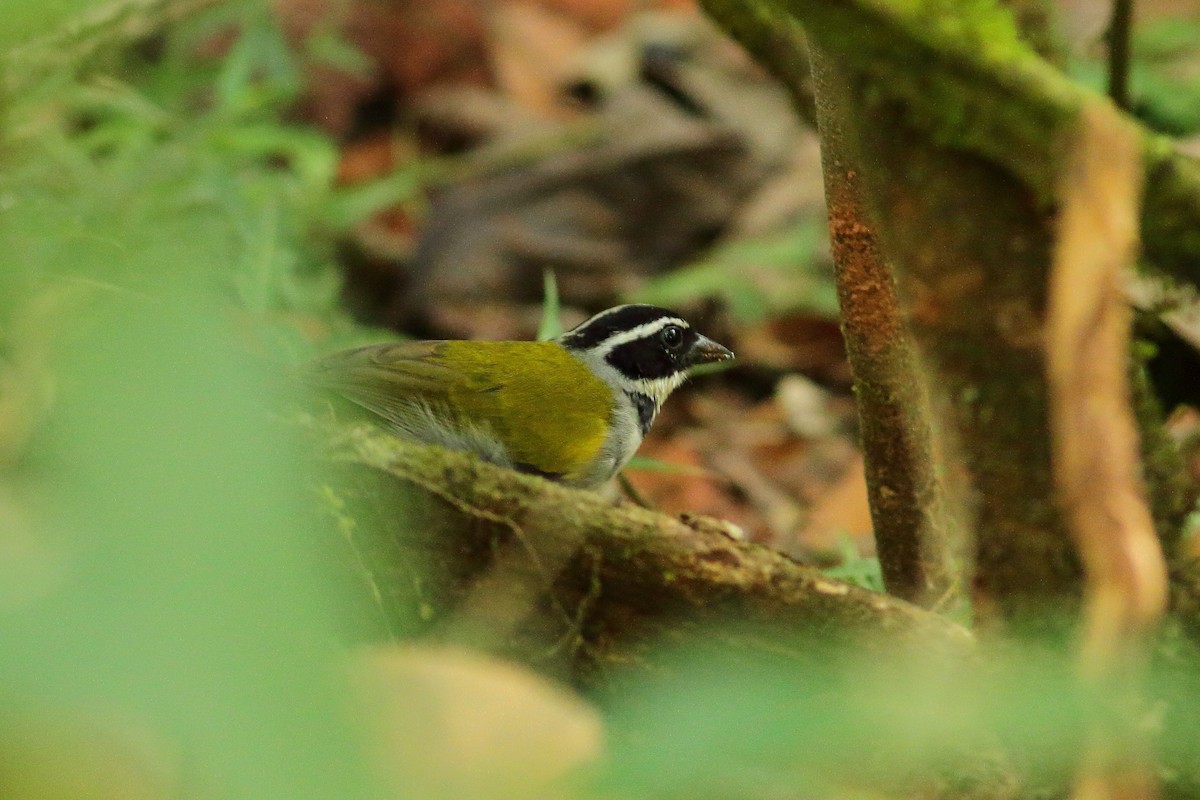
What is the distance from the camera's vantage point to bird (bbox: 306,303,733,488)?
13.5 ft

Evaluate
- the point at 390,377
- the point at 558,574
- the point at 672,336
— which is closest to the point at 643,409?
the point at 672,336

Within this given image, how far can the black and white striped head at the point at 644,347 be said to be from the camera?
480 centimetres

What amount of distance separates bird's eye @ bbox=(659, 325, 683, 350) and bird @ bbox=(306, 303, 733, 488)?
278 millimetres

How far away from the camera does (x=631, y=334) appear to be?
4812 millimetres

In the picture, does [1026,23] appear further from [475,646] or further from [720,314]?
[720,314]

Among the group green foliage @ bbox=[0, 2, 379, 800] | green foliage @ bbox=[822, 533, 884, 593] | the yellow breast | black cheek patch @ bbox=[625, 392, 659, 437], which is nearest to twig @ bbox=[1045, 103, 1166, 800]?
green foliage @ bbox=[0, 2, 379, 800]

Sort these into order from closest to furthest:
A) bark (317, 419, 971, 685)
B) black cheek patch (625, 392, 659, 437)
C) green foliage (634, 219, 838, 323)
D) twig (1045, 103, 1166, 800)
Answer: twig (1045, 103, 1166, 800), bark (317, 419, 971, 685), black cheek patch (625, 392, 659, 437), green foliage (634, 219, 838, 323)

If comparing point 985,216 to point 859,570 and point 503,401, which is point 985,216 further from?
point 503,401

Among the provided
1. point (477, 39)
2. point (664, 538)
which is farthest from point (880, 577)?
point (477, 39)

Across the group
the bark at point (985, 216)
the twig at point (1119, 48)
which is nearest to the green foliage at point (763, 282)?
the twig at point (1119, 48)

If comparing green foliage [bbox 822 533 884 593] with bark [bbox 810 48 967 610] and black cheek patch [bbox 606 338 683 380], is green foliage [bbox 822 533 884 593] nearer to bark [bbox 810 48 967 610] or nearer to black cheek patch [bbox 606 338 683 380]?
bark [bbox 810 48 967 610]

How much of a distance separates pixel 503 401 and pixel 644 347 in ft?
2.55

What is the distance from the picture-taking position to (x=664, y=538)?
2318mm

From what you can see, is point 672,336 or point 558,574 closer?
point 558,574
